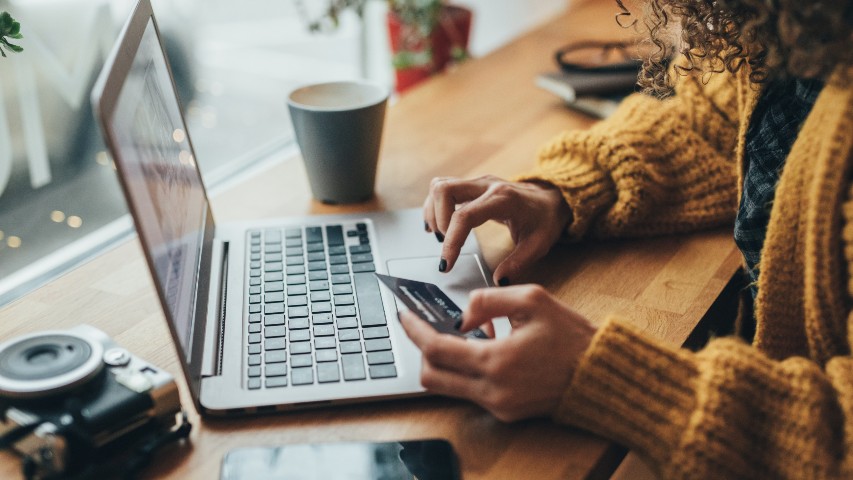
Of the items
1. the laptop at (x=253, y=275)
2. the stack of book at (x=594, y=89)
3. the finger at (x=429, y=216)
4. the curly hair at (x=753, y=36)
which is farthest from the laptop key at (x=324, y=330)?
the stack of book at (x=594, y=89)

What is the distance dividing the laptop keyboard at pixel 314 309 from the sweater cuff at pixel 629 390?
0.16 metres

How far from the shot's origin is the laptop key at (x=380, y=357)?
0.65 m

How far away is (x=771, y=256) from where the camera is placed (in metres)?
0.68

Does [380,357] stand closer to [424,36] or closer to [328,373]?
→ [328,373]

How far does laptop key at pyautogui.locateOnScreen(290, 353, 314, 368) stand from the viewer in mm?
651

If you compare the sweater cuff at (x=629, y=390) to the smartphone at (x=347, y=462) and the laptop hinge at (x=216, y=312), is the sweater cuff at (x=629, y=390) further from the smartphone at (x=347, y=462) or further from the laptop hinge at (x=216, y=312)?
the laptop hinge at (x=216, y=312)

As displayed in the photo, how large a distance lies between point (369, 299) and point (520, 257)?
0.18 meters

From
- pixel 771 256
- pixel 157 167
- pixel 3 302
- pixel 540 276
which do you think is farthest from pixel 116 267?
pixel 771 256

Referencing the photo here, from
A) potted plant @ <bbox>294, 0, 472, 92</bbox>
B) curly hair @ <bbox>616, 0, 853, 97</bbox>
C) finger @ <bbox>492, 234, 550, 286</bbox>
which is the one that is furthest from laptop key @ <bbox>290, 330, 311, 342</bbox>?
potted plant @ <bbox>294, 0, 472, 92</bbox>

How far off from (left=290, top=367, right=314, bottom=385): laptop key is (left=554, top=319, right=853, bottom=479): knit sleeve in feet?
0.68

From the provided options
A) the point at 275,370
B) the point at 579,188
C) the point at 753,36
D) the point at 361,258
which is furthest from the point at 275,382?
the point at 753,36

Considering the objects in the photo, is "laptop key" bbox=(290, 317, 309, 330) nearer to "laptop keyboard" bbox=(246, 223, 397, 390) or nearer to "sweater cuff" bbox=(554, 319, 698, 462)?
Answer: "laptop keyboard" bbox=(246, 223, 397, 390)

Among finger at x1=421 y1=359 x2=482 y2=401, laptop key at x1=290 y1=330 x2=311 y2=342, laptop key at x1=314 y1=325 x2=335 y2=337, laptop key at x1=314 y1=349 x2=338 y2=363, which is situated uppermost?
finger at x1=421 y1=359 x2=482 y2=401

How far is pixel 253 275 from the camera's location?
0.80 meters
